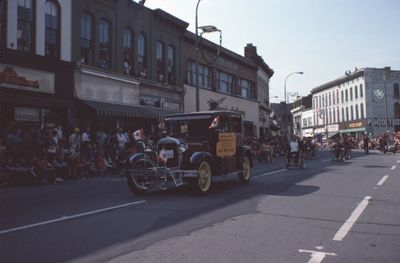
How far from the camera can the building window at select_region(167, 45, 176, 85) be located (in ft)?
100

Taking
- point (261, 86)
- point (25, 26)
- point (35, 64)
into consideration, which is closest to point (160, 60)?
point (35, 64)

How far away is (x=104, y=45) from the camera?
24.1 meters

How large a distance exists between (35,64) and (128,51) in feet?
25.8

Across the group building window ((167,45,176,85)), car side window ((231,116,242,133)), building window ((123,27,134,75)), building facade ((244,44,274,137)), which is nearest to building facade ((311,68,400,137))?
building facade ((244,44,274,137))

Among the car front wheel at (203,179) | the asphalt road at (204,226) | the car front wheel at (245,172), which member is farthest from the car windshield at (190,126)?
the car front wheel at (245,172)

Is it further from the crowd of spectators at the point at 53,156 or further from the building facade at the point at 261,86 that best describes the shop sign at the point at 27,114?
the building facade at the point at 261,86

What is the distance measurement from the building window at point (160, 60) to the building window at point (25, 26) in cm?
1100

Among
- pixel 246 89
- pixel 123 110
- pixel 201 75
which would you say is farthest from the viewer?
pixel 246 89

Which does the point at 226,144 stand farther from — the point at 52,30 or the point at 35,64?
the point at 52,30

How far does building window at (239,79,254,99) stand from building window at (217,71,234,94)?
8.18ft

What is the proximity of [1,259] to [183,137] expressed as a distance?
683 cm

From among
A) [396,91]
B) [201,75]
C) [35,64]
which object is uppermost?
[396,91]

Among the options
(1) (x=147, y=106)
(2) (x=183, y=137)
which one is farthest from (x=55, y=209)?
(1) (x=147, y=106)

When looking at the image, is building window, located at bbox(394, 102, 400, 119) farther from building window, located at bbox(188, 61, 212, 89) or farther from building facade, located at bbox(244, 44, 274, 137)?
building window, located at bbox(188, 61, 212, 89)
